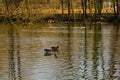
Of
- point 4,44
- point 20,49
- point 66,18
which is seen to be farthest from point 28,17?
point 66,18

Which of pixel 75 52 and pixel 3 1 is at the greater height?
pixel 3 1

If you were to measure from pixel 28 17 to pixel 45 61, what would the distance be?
1254 cm

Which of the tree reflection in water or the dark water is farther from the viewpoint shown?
the tree reflection in water

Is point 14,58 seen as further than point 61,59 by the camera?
Yes

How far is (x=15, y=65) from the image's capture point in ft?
80.2

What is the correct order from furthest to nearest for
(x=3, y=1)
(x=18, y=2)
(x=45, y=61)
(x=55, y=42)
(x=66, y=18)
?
(x=66, y=18) → (x=55, y=42) → (x=45, y=61) → (x=3, y=1) → (x=18, y=2)

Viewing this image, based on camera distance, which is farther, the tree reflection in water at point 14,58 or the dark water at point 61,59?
the tree reflection in water at point 14,58

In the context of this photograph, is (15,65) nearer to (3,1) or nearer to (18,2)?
(3,1)

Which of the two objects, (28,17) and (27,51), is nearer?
(28,17)

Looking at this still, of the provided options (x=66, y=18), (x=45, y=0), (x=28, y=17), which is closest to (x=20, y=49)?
(x=45, y=0)

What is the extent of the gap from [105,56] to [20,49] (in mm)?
7325

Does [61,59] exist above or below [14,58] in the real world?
below

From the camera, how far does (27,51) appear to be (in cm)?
3077

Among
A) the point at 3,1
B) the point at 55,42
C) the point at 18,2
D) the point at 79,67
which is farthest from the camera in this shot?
the point at 55,42
